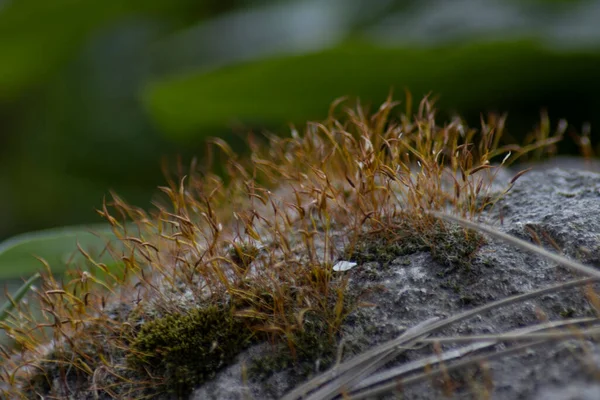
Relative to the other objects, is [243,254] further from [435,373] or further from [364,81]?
[364,81]

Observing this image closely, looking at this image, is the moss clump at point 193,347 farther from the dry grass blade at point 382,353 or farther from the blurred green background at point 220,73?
the blurred green background at point 220,73

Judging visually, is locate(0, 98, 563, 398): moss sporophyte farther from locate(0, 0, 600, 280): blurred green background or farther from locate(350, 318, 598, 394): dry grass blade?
locate(0, 0, 600, 280): blurred green background

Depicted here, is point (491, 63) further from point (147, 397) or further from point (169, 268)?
point (147, 397)

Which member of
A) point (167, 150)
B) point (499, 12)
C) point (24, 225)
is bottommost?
point (24, 225)

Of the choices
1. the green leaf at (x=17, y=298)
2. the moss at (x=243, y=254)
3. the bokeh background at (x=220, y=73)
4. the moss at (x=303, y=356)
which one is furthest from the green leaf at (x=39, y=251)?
the bokeh background at (x=220, y=73)

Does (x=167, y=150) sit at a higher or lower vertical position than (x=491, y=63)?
lower

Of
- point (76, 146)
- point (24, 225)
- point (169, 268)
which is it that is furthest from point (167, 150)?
point (169, 268)
